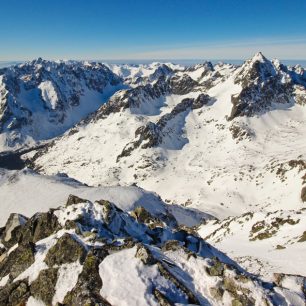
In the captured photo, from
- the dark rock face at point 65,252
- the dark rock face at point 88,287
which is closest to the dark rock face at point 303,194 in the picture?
the dark rock face at point 65,252

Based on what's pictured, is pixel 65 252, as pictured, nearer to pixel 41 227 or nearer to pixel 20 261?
pixel 20 261

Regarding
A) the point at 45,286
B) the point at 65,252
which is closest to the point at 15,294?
the point at 45,286

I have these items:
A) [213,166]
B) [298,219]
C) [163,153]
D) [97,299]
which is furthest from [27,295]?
[163,153]

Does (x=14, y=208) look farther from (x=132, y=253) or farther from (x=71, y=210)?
(x=132, y=253)

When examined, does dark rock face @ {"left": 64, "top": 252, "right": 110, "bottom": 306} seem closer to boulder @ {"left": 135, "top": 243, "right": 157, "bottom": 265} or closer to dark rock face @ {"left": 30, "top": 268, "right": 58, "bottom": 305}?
dark rock face @ {"left": 30, "top": 268, "right": 58, "bottom": 305}

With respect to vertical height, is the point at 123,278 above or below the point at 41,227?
above
